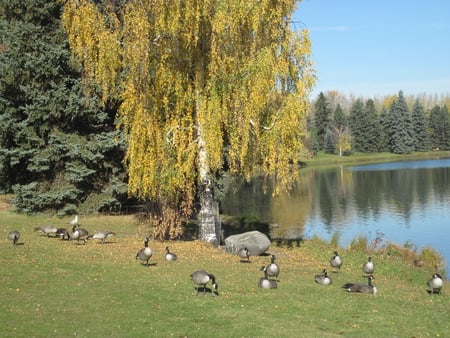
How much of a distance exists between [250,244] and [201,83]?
7640 mm

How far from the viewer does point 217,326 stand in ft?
39.9

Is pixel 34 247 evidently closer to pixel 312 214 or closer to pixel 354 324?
pixel 354 324

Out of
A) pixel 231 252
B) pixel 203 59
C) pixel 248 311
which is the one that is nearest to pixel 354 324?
pixel 248 311

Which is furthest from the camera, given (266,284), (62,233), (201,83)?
(201,83)

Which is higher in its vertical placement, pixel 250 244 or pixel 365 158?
pixel 365 158

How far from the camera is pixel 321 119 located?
13050cm

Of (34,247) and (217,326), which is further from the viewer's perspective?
(34,247)

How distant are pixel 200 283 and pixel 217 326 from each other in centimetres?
252

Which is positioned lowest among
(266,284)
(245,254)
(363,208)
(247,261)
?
(363,208)

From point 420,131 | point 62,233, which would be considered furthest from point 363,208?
point 420,131

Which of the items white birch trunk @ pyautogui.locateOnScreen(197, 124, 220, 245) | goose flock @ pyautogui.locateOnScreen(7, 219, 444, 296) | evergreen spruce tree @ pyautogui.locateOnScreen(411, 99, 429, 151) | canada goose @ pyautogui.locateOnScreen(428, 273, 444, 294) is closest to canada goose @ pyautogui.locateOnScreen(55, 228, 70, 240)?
goose flock @ pyautogui.locateOnScreen(7, 219, 444, 296)

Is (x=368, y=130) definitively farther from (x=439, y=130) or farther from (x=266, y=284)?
(x=266, y=284)

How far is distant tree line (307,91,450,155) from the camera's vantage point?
129000 millimetres

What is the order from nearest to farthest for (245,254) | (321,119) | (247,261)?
(245,254) → (247,261) → (321,119)
